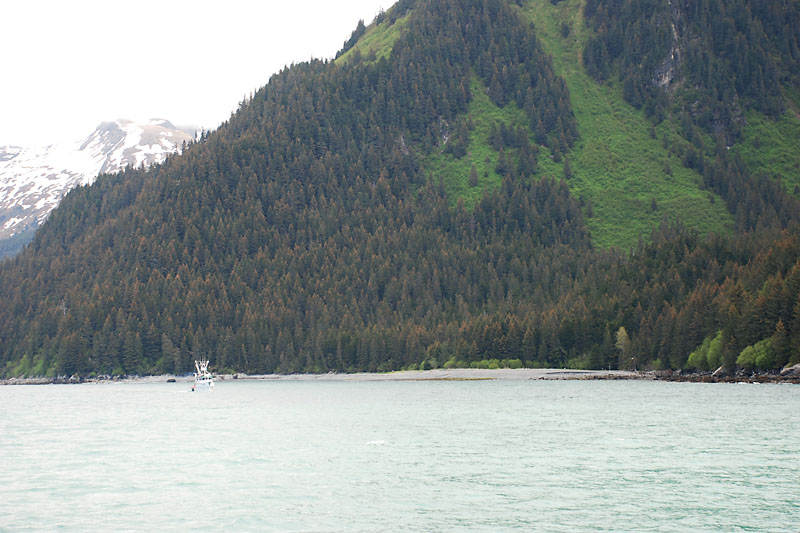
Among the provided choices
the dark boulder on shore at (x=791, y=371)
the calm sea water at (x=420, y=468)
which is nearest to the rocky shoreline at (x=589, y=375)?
the dark boulder on shore at (x=791, y=371)

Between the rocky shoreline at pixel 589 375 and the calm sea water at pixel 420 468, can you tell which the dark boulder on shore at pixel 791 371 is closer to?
the rocky shoreline at pixel 589 375

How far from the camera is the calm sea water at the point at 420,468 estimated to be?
149 ft

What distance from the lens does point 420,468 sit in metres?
59.9

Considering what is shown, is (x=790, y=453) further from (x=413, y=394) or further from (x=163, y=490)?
(x=413, y=394)

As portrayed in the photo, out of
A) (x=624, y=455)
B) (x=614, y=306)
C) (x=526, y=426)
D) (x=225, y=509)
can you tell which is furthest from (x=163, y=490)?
(x=614, y=306)

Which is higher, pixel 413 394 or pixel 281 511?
pixel 413 394

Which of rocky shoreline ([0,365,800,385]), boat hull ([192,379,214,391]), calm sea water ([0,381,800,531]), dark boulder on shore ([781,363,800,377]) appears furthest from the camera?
boat hull ([192,379,214,391])

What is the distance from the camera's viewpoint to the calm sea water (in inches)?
1788

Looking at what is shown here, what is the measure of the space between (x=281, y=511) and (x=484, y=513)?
33.9ft

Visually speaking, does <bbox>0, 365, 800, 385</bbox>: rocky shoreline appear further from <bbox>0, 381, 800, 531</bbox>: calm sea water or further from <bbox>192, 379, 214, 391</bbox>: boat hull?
<bbox>192, 379, 214, 391</bbox>: boat hull

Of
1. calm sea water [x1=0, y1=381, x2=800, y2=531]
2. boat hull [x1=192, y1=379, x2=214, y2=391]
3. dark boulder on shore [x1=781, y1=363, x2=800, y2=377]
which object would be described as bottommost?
calm sea water [x1=0, y1=381, x2=800, y2=531]

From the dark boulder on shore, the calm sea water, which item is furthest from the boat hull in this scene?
the dark boulder on shore

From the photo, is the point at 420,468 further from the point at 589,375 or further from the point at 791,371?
the point at 589,375

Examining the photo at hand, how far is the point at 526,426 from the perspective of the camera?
275 ft
